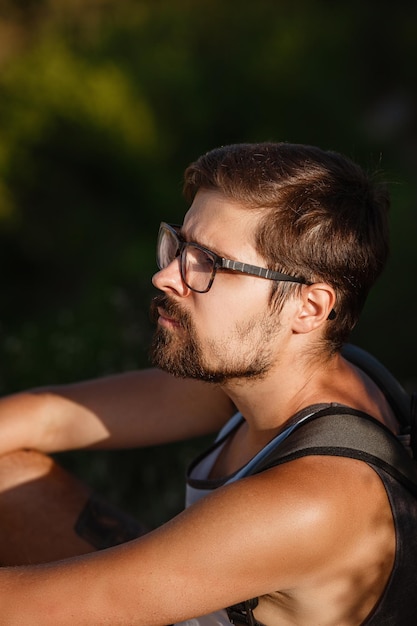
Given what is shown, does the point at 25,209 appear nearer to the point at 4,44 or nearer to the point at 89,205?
the point at 89,205

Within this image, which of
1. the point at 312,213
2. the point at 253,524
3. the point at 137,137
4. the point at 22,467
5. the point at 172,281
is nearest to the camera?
the point at 253,524

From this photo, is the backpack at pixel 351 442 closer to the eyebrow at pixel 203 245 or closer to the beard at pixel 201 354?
the beard at pixel 201 354

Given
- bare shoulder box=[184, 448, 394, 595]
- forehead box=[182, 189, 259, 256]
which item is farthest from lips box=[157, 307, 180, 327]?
bare shoulder box=[184, 448, 394, 595]

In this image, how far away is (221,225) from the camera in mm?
2350

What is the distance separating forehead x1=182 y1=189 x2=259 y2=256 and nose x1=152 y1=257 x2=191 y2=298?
9 centimetres

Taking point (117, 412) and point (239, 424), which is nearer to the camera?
point (239, 424)

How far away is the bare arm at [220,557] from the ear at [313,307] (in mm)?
466

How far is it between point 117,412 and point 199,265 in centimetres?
79

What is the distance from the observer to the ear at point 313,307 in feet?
7.64

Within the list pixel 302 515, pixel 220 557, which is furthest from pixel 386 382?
pixel 220 557

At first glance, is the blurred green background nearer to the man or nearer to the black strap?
the man

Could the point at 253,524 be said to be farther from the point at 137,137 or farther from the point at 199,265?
the point at 137,137

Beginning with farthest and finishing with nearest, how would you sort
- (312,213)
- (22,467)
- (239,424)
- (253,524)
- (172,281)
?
(22,467)
(239,424)
(172,281)
(312,213)
(253,524)

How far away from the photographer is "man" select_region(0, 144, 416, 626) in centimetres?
194
